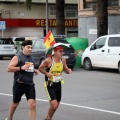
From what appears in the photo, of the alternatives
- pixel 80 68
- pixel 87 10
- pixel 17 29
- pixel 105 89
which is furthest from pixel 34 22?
pixel 105 89

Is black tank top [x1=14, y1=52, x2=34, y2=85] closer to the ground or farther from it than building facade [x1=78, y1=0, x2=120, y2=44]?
Result: closer to the ground

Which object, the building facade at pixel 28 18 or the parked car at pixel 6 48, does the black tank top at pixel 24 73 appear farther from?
the building facade at pixel 28 18

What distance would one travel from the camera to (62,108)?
9672mm

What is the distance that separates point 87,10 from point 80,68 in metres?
10.2

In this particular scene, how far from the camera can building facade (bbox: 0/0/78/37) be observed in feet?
153

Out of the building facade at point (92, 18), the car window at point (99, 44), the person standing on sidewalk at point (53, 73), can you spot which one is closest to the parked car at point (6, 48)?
the building facade at point (92, 18)

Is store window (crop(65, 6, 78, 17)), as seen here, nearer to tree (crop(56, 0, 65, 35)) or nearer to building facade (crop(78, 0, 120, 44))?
building facade (crop(78, 0, 120, 44))

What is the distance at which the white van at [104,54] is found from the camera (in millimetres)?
18047

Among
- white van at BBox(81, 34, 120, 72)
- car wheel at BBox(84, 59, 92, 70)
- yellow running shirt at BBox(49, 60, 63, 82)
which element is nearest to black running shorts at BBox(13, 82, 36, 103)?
yellow running shirt at BBox(49, 60, 63, 82)

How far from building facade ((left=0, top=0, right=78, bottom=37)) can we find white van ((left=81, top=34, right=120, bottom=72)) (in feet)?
87.9

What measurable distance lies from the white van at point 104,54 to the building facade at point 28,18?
2681 centimetres

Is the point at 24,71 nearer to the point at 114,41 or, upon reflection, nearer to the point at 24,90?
the point at 24,90

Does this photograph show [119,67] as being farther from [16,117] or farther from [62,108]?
[16,117]

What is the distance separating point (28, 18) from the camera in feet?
157
